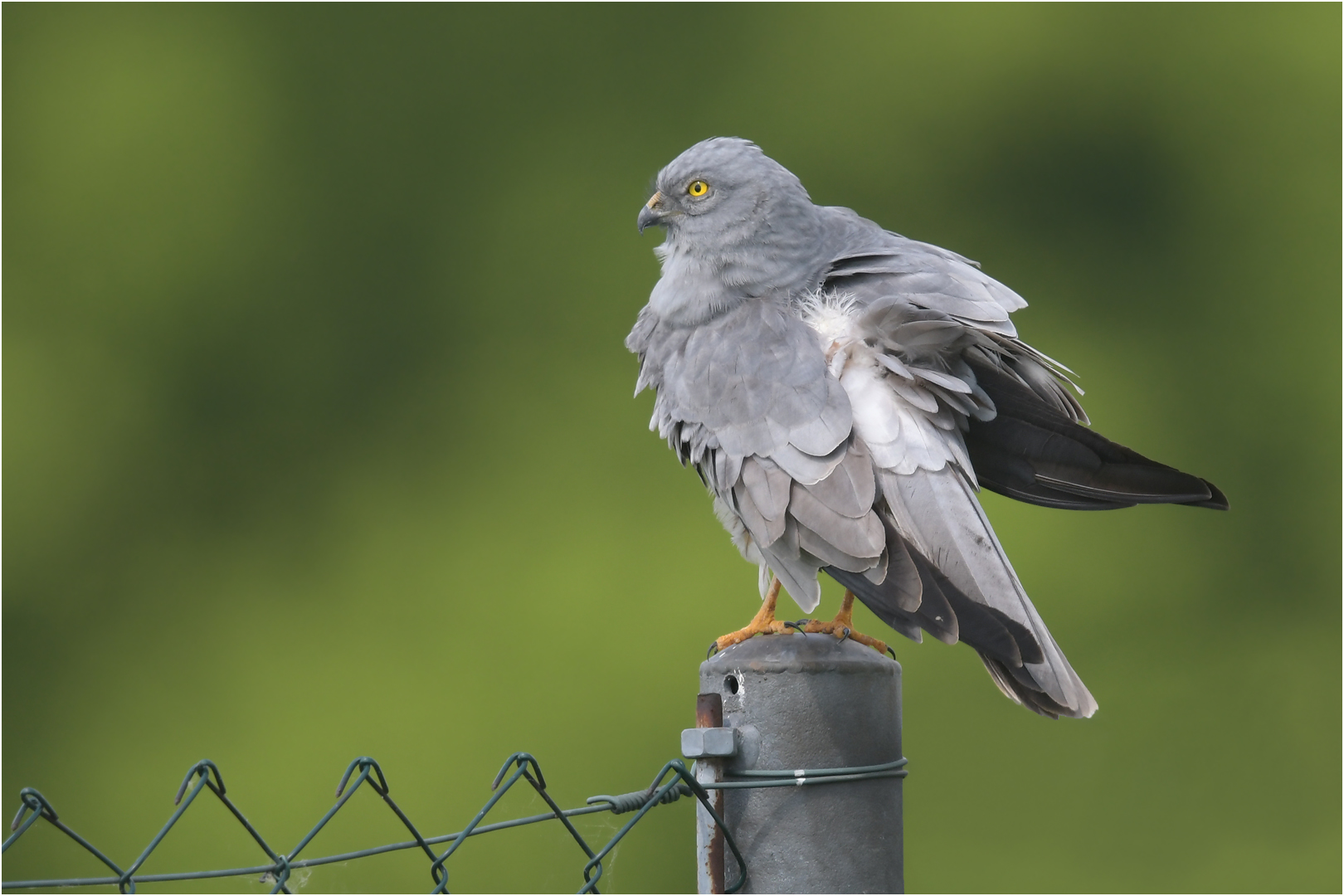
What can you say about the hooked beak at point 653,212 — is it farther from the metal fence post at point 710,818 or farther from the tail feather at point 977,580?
the metal fence post at point 710,818

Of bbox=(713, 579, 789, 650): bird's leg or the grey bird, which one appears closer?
the grey bird

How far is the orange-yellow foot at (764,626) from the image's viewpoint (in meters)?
1.53

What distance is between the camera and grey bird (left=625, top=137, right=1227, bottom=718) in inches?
56.7

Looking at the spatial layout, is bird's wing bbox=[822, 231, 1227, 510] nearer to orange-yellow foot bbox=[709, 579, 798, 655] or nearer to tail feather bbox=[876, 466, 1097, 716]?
tail feather bbox=[876, 466, 1097, 716]

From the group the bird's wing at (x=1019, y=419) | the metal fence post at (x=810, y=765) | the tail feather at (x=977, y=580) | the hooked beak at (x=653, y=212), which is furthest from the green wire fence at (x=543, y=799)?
the hooked beak at (x=653, y=212)

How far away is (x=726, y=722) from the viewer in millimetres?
1274

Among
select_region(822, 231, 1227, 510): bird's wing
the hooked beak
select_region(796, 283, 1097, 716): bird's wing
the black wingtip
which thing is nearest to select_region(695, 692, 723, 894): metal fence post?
select_region(796, 283, 1097, 716): bird's wing

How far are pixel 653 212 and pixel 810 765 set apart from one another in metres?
1.17

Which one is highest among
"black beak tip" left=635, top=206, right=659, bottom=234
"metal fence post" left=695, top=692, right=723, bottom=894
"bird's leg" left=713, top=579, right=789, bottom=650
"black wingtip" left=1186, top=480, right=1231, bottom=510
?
"black beak tip" left=635, top=206, right=659, bottom=234

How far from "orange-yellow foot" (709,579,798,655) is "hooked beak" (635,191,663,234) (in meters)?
0.68

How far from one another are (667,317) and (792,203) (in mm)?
288

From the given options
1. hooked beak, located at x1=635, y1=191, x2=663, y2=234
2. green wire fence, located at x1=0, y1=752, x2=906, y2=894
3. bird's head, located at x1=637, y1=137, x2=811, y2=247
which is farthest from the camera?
hooked beak, located at x1=635, y1=191, x2=663, y2=234

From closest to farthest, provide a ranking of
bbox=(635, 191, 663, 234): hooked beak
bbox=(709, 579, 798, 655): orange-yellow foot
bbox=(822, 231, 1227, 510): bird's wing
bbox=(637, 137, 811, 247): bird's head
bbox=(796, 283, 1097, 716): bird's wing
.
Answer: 1. bbox=(796, 283, 1097, 716): bird's wing
2. bbox=(709, 579, 798, 655): orange-yellow foot
3. bbox=(822, 231, 1227, 510): bird's wing
4. bbox=(637, 137, 811, 247): bird's head
5. bbox=(635, 191, 663, 234): hooked beak

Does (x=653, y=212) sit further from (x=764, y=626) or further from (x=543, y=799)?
(x=543, y=799)
